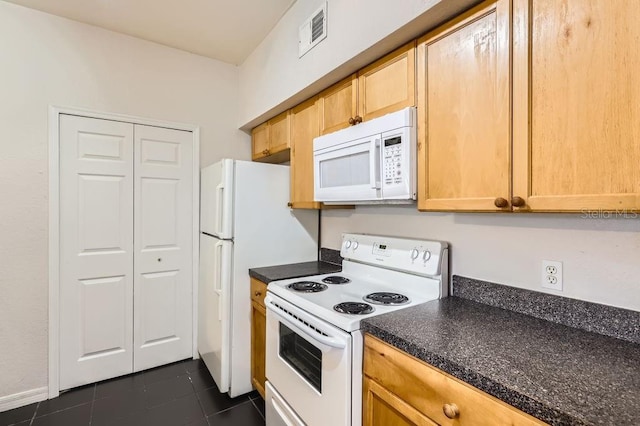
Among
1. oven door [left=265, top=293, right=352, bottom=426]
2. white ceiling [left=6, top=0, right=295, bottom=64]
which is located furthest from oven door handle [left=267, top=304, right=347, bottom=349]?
white ceiling [left=6, top=0, right=295, bottom=64]

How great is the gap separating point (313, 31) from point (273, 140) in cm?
93

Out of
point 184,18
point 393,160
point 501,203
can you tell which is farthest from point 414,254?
point 184,18

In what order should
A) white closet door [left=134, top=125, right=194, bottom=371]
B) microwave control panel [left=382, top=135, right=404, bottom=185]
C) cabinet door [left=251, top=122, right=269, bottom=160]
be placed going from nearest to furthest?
microwave control panel [left=382, top=135, right=404, bottom=185] < white closet door [left=134, top=125, right=194, bottom=371] < cabinet door [left=251, top=122, right=269, bottom=160]

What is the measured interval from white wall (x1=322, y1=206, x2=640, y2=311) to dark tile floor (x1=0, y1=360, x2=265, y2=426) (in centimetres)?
162

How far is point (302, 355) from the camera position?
159cm

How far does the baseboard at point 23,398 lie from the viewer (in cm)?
212

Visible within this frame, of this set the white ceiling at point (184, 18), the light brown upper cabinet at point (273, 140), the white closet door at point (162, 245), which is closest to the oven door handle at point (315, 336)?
the light brown upper cabinet at point (273, 140)

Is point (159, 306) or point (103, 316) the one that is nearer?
point (103, 316)

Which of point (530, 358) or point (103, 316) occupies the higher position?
point (530, 358)

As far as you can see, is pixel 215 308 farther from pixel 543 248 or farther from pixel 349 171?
pixel 543 248

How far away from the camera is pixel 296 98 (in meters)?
2.18

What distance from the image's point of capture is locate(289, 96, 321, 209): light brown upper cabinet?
2121 millimetres

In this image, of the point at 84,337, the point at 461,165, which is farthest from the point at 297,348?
the point at 84,337

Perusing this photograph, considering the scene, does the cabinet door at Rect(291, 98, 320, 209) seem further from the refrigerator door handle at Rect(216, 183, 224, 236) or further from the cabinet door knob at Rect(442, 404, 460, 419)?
the cabinet door knob at Rect(442, 404, 460, 419)
